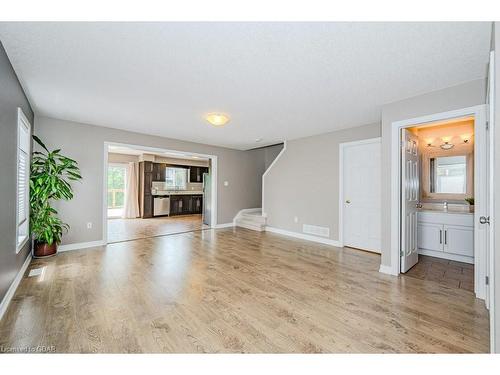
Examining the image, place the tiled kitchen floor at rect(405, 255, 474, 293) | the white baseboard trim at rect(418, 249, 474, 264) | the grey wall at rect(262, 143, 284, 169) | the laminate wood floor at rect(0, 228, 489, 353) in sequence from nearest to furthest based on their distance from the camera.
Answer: the laminate wood floor at rect(0, 228, 489, 353)
the tiled kitchen floor at rect(405, 255, 474, 293)
the white baseboard trim at rect(418, 249, 474, 264)
the grey wall at rect(262, 143, 284, 169)

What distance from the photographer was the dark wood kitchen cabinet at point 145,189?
27.2ft

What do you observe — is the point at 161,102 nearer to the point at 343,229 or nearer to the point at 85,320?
the point at 85,320

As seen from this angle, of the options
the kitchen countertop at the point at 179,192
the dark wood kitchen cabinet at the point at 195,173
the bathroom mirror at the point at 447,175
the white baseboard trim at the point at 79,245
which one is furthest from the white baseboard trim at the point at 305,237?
the dark wood kitchen cabinet at the point at 195,173

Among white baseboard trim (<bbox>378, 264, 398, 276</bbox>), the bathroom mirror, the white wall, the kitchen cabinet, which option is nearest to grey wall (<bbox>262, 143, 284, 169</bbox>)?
the kitchen cabinet

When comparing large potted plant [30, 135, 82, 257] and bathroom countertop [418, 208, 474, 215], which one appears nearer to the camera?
large potted plant [30, 135, 82, 257]

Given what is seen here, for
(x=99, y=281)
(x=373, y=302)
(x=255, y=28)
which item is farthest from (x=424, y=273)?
(x=99, y=281)

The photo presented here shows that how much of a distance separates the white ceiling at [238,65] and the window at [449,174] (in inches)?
73.0

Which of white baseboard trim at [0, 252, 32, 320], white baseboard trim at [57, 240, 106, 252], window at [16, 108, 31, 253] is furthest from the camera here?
white baseboard trim at [57, 240, 106, 252]

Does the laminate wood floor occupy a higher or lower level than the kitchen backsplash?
lower

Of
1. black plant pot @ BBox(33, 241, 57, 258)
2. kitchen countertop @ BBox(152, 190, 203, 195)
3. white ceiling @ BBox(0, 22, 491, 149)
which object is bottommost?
black plant pot @ BBox(33, 241, 57, 258)

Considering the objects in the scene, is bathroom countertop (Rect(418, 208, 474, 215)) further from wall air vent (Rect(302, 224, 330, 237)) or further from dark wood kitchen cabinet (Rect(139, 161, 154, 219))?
Result: dark wood kitchen cabinet (Rect(139, 161, 154, 219))

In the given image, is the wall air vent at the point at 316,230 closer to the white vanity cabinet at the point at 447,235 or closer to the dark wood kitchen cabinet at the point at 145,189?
the white vanity cabinet at the point at 447,235

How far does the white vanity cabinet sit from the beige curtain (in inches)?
333

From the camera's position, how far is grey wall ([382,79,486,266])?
250cm
